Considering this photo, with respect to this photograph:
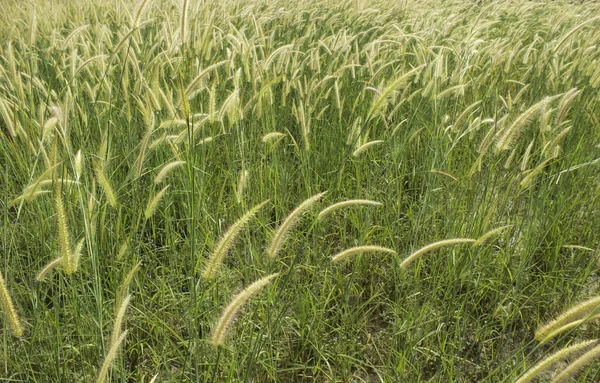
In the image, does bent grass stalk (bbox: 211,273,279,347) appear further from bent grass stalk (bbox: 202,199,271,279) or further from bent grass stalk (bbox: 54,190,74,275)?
bent grass stalk (bbox: 54,190,74,275)

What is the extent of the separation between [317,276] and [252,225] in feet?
1.39

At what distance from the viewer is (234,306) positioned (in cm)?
98

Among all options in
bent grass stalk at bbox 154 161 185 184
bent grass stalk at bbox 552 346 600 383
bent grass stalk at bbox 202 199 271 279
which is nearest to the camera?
bent grass stalk at bbox 552 346 600 383

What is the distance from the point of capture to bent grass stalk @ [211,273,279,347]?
94 cm

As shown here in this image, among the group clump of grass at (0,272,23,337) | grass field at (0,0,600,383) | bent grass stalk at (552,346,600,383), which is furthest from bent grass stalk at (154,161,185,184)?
bent grass stalk at (552,346,600,383)

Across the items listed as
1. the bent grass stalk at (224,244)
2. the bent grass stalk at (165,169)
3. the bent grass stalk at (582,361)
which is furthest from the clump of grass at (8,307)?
the bent grass stalk at (582,361)

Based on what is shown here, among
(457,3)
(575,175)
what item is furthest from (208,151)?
(457,3)

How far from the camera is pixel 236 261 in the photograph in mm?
2150

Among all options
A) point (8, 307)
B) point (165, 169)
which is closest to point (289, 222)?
point (165, 169)

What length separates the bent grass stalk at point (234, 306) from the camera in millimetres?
943

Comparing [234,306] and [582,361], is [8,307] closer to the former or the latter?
[234,306]

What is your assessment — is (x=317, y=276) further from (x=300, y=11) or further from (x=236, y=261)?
(x=300, y=11)

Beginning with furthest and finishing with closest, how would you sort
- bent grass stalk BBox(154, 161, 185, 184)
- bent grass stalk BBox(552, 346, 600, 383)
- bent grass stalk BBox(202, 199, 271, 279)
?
bent grass stalk BBox(154, 161, 185, 184) < bent grass stalk BBox(202, 199, 271, 279) < bent grass stalk BBox(552, 346, 600, 383)

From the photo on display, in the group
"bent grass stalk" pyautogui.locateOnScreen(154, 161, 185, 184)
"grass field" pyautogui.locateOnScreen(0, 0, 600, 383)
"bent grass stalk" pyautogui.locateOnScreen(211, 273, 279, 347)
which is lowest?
"grass field" pyautogui.locateOnScreen(0, 0, 600, 383)
